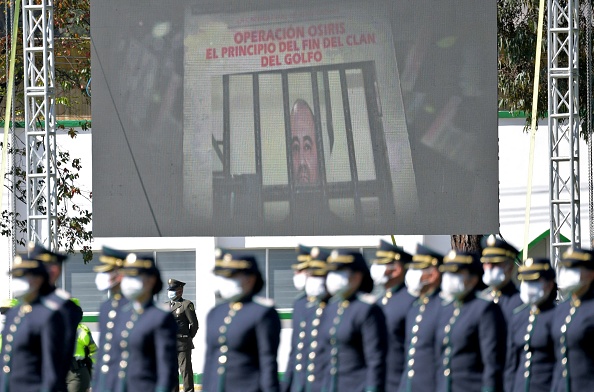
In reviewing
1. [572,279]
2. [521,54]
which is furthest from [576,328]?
[521,54]

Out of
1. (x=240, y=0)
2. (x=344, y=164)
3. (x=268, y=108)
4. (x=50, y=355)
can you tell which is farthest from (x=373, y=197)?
(x=50, y=355)

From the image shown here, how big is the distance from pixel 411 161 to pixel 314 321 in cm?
551

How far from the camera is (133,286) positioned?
7480 millimetres

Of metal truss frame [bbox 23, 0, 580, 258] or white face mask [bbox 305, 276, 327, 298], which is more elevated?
metal truss frame [bbox 23, 0, 580, 258]

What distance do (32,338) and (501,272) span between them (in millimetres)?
2591

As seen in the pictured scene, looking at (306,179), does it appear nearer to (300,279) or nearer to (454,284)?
(300,279)

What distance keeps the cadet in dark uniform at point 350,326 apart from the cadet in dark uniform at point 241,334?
447mm

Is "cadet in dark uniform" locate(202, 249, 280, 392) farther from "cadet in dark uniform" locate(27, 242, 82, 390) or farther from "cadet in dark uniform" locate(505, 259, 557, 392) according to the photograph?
"cadet in dark uniform" locate(505, 259, 557, 392)

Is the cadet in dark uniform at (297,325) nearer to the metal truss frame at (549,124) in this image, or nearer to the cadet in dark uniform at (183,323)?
the metal truss frame at (549,124)

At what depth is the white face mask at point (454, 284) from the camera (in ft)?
24.8

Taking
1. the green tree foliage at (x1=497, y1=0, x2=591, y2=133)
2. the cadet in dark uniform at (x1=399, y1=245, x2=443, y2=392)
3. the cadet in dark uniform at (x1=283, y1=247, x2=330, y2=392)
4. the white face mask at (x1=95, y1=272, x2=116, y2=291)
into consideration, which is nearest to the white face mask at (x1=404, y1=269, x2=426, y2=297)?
the cadet in dark uniform at (x1=399, y1=245, x2=443, y2=392)

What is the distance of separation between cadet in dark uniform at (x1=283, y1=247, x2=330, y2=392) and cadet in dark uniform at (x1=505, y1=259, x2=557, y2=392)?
1069 mm

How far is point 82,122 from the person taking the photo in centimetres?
1633

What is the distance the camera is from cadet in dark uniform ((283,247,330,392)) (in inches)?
304
